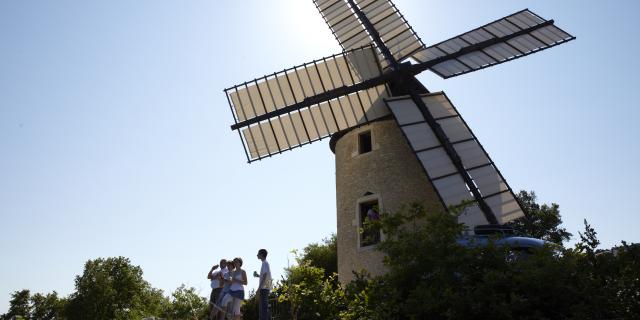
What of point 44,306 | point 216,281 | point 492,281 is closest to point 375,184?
point 216,281

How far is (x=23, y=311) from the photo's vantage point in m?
51.2

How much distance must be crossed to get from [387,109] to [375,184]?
2.52m

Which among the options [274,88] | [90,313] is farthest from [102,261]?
[274,88]

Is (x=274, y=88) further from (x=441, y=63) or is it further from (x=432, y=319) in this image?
(x=432, y=319)

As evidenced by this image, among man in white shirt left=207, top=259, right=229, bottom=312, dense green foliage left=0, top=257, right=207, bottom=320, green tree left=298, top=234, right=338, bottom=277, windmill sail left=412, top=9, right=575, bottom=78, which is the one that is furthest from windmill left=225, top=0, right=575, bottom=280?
dense green foliage left=0, top=257, right=207, bottom=320

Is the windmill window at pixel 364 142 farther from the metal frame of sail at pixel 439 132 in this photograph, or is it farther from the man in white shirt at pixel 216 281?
the man in white shirt at pixel 216 281

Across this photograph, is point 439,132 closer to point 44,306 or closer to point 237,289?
point 237,289

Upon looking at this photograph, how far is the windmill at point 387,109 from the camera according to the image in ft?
40.7

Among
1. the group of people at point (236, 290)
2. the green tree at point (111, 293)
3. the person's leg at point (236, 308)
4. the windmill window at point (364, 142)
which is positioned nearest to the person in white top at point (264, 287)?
the group of people at point (236, 290)

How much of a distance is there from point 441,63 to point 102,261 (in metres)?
38.1

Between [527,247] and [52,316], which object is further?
[52,316]

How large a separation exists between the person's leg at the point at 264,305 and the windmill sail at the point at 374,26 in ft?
30.6

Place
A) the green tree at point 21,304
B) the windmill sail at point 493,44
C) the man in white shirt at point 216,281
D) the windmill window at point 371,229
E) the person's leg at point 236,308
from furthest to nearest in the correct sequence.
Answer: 1. the green tree at point 21,304
2. the windmill sail at point 493,44
3. the windmill window at point 371,229
4. the man in white shirt at point 216,281
5. the person's leg at point 236,308

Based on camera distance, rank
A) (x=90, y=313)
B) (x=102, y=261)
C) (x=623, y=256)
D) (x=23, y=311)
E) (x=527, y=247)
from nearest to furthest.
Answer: (x=623, y=256) < (x=527, y=247) < (x=90, y=313) < (x=102, y=261) < (x=23, y=311)
